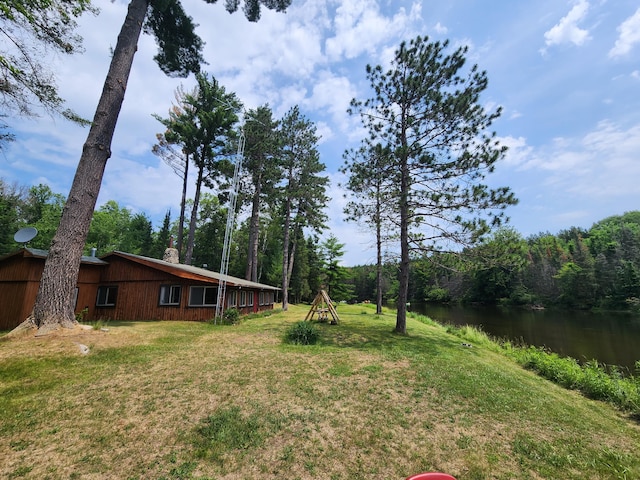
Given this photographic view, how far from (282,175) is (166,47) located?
38.9 ft

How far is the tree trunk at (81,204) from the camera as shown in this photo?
7.32 m

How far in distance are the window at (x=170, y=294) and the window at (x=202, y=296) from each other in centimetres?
61

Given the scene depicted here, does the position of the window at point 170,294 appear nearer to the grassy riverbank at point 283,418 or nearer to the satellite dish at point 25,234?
the satellite dish at point 25,234

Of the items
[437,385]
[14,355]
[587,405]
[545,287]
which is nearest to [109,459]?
[14,355]

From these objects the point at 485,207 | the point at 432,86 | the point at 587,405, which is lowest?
the point at 587,405

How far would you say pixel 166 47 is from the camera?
11.8 m

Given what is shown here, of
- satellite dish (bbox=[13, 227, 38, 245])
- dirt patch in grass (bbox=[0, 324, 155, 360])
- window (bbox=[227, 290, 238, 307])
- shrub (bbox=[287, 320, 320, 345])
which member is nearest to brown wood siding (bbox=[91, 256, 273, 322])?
window (bbox=[227, 290, 238, 307])

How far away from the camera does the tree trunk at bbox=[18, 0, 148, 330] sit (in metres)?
7.32

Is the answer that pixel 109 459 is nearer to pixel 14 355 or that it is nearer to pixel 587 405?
pixel 14 355

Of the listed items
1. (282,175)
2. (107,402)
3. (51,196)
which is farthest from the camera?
(51,196)

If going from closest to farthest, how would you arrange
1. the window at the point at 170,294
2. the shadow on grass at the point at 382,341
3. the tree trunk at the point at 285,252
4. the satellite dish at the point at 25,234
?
the shadow on grass at the point at 382,341 → the satellite dish at the point at 25,234 → the window at the point at 170,294 → the tree trunk at the point at 285,252

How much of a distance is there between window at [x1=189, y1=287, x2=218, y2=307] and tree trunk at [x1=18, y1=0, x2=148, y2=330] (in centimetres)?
606

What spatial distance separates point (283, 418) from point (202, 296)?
11.2m

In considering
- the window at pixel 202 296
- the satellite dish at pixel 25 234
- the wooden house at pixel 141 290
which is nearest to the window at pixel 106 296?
the wooden house at pixel 141 290
